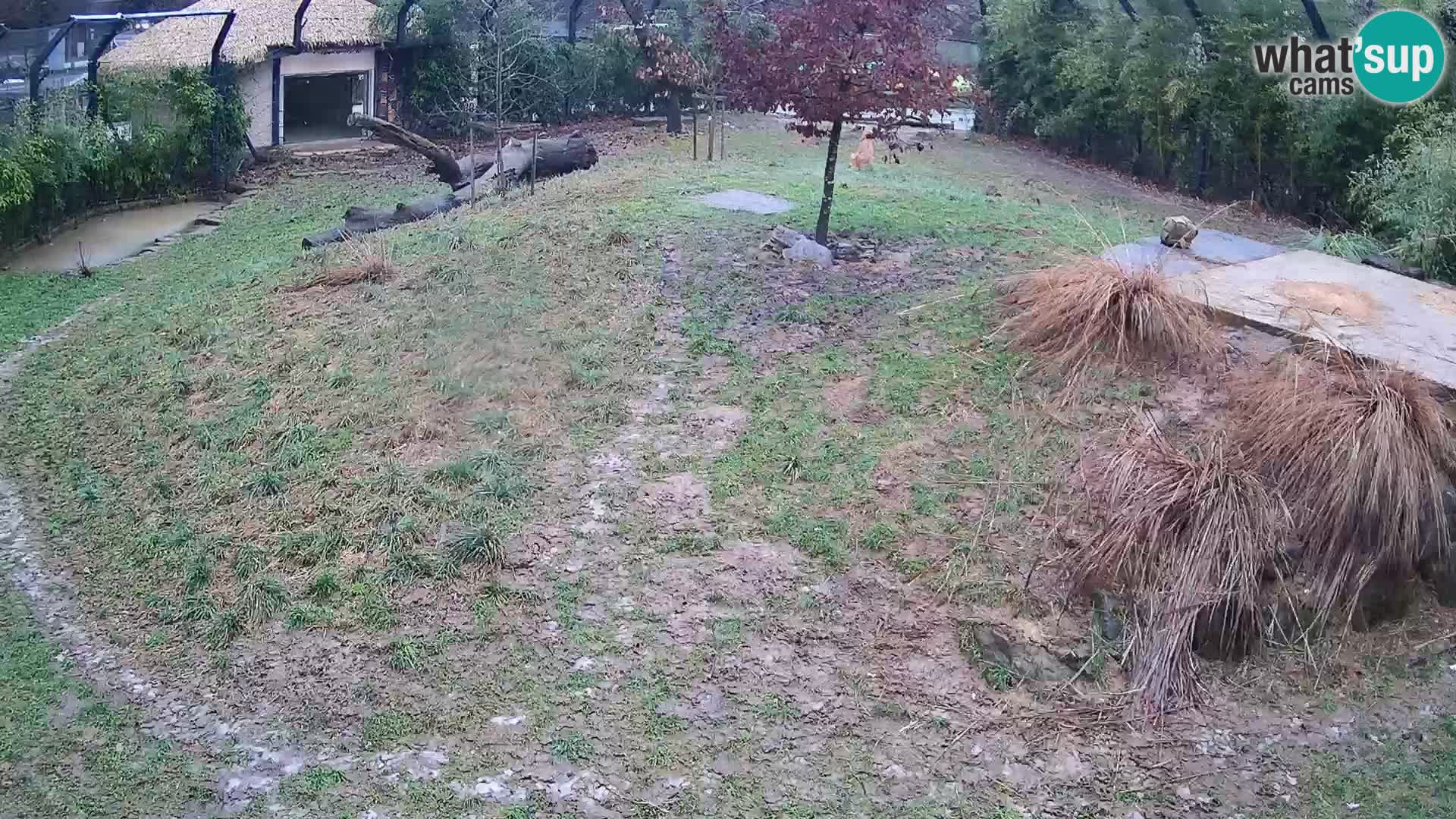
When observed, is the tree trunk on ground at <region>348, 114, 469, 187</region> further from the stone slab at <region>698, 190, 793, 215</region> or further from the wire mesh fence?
the stone slab at <region>698, 190, 793, 215</region>

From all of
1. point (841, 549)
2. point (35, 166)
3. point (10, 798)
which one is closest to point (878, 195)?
point (841, 549)

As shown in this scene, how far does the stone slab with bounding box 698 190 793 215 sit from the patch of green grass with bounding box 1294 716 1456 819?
5.84 m

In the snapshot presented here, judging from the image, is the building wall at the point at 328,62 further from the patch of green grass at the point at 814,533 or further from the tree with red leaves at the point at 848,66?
the patch of green grass at the point at 814,533

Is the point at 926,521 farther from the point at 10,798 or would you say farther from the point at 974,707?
the point at 10,798

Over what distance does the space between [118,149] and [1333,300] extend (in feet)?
36.2

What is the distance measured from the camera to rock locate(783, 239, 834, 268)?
7418 millimetres

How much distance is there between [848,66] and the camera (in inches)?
282

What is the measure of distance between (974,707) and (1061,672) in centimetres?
37

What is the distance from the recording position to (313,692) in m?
4.11

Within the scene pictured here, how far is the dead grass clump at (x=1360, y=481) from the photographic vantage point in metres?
4.43

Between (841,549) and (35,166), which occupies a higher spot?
(35,166)

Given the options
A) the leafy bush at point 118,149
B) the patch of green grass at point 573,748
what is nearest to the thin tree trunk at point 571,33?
the leafy bush at point 118,149

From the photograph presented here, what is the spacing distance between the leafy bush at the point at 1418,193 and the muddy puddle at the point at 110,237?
32.0 ft

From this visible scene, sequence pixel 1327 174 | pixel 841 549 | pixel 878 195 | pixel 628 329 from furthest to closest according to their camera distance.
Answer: pixel 1327 174
pixel 878 195
pixel 628 329
pixel 841 549
